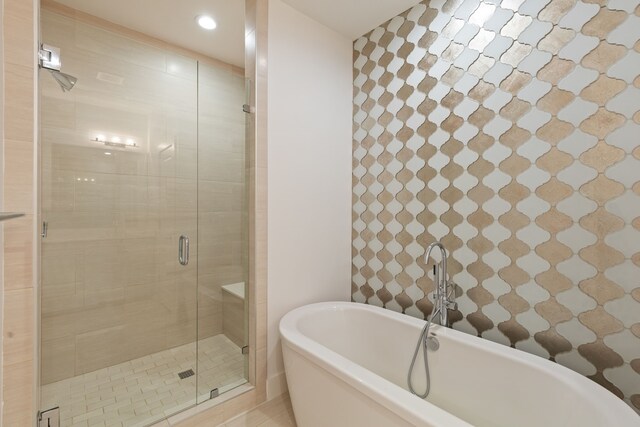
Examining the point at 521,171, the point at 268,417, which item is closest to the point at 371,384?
the point at 268,417

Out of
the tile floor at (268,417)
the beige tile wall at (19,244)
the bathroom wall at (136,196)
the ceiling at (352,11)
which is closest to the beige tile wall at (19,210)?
the beige tile wall at (19,244)

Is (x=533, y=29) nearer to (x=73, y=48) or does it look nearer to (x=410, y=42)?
(x=410, y=42)

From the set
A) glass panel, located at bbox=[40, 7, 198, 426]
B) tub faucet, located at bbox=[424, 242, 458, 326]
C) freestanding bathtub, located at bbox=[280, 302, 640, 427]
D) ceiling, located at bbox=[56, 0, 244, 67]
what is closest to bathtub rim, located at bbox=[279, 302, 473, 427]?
freestanding bathtub, located at bbox=[280, 302, 640, 427]

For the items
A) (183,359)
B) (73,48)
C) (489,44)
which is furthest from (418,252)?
(73,48)

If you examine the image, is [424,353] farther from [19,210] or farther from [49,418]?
[19,210]

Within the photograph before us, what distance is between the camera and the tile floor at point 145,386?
5.04 feet

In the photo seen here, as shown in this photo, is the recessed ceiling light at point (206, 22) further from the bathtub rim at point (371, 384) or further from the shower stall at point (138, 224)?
the bathtub rim at point (371, 384)

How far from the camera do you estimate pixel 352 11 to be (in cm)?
208

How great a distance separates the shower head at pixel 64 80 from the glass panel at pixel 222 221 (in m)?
0.74

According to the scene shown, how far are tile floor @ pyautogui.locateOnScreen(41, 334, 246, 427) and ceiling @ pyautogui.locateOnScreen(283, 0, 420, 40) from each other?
8.25 feet

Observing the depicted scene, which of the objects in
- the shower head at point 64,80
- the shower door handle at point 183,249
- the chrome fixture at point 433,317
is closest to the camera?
the shower head at point 64,80

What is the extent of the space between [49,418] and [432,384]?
1967mm

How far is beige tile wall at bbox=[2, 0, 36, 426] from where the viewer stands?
45.5 inches

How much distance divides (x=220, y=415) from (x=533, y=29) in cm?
282
